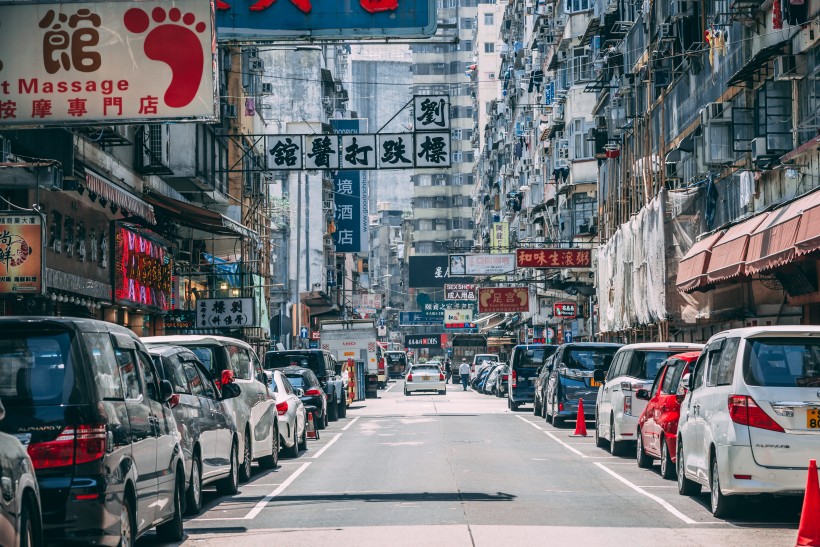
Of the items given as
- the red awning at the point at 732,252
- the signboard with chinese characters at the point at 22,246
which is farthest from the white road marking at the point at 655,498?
the signboard with chinese characters at the point at 22,246

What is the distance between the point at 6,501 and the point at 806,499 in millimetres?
6360

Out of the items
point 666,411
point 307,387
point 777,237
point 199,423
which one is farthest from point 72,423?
point 307,387

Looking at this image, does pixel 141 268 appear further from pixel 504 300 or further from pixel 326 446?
pixel 504 300

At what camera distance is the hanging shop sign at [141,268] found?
3175 centimetres

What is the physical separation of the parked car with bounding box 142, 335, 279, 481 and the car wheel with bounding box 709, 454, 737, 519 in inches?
256

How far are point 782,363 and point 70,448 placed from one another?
22.3 feet

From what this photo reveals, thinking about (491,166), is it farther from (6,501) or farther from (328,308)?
(6,501)

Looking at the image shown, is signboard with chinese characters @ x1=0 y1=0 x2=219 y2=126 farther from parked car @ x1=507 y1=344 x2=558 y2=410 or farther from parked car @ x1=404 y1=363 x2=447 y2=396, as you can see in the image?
parked car @ x1=404 y1=363 x2=447 y2=396

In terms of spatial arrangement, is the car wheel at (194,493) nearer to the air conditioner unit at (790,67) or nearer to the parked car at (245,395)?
the parked car at (245,395)

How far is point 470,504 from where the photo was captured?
15.1 m

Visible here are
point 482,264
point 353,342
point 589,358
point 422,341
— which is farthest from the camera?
point 422,341

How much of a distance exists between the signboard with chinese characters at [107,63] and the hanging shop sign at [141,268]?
47.5 feet

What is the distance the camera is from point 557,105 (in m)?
67.6

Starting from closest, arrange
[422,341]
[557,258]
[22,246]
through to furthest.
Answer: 1. [22,246]
2. [557,258]
3. [422,341]
